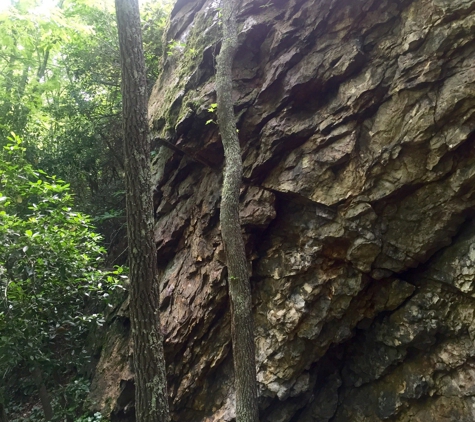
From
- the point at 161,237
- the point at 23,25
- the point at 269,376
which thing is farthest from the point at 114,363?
the point at 23,25

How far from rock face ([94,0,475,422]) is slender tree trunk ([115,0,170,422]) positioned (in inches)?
105

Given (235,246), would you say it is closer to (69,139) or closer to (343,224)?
(343,224)

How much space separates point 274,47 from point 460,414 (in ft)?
23.0

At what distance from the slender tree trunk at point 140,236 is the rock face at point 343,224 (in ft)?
8.78

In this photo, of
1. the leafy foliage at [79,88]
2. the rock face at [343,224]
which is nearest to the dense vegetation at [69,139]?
the leafy foliage at [79,88]

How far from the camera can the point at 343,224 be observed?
218 inches

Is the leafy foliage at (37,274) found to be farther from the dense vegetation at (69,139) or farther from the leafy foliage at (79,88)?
the leafy foliage at (79,88)

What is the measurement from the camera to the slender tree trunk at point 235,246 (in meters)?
4.84

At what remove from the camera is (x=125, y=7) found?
4.04 meters

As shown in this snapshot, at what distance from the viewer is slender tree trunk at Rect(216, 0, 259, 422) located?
484 cm

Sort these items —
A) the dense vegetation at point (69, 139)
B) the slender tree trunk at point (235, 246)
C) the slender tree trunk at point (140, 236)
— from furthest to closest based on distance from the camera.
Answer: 1. the dense vegetation at point (69, 139)
2. the slender tree trunk at point (235, 246)
3. the slender tree trunk at point (140, 236)

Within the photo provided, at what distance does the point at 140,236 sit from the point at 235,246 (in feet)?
6.55

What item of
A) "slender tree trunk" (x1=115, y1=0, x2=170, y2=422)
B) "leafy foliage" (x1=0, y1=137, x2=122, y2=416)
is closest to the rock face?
"leafy foliage" (x1=0, y1=137, x2=122, y2=416)

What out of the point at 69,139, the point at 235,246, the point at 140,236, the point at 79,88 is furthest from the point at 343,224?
the point at 79,88
